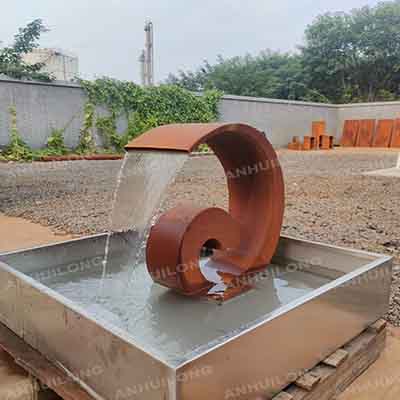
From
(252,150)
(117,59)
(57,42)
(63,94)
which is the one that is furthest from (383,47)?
(252,150)

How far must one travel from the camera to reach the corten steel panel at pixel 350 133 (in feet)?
59.2

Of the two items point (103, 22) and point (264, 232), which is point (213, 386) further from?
point (103, 22)

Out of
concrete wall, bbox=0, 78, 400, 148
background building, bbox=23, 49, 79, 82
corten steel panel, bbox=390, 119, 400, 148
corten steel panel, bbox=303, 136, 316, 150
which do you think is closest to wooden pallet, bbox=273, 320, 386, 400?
concrete wall, bbox=0, 78, 400, 148

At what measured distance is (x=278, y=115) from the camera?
54.5 feet

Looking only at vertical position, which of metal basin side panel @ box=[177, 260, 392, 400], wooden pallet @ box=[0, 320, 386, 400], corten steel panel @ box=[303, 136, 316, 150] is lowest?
corten steel panel @ box=[303, 136, 316, 150]

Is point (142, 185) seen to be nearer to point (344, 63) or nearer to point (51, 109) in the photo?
point (51, 109)

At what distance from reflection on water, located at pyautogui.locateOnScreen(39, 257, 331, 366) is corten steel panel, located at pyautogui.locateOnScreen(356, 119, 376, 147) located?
53.8 ft

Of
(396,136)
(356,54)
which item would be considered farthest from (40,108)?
(356,54)

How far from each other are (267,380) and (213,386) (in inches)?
11.8

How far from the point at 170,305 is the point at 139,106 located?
1129cm

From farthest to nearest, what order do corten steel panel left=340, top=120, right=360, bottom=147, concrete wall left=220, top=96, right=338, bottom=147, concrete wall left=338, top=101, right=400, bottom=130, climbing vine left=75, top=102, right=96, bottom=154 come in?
corten steel panel left=340, top=120, right=360, bottom=147, concrete wall left=338, top=101, right=400, bottom=130, concrete wall left=220, top=96, right=338, bottom=147, climbing vine left=75, top=102, right=96, bottom=154

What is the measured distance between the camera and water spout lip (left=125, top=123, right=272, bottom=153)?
182 centimetres

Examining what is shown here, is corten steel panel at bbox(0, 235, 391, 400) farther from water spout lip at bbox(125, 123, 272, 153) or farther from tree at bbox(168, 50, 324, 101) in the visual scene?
tree at bbox(168, 50, 324, 101)

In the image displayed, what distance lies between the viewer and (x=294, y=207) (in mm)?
5332
